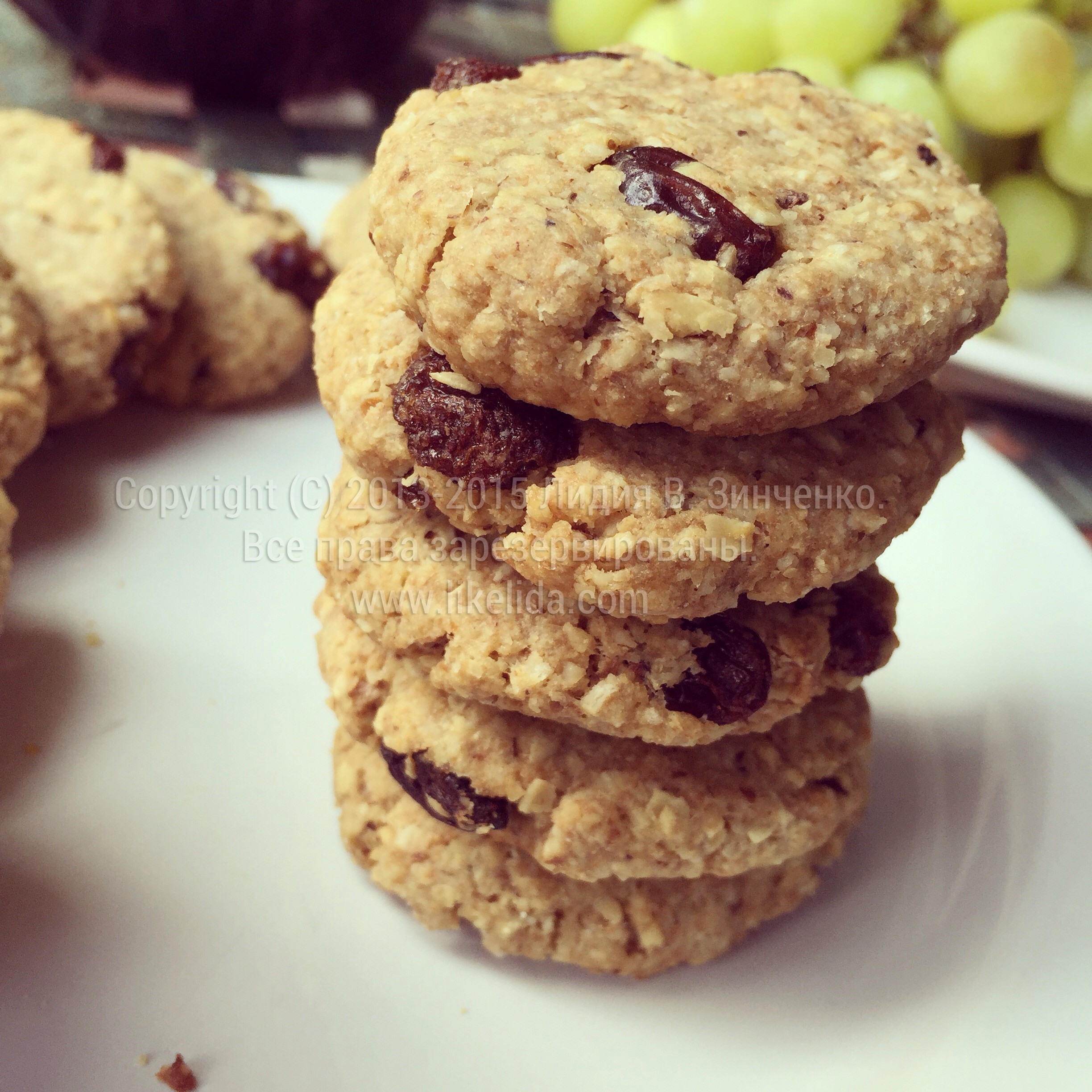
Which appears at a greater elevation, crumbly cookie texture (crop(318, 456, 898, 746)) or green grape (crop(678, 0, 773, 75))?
green grape (crop(678, 0, 773, 75))

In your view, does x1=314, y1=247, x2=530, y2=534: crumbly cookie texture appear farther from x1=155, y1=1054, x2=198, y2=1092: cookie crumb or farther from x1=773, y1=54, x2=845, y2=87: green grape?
x1=773, y1=54, x2=845, y2=87: green grape

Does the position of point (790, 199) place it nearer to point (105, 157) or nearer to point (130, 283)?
point (130, 283)

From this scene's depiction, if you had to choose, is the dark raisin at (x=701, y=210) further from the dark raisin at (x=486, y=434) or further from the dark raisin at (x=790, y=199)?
the dark raisin at (x=486, y=434)

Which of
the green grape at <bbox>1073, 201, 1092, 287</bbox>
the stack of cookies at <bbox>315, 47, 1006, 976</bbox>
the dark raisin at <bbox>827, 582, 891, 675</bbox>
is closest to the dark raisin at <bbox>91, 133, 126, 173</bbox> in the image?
the stack of cookies at <bbox>315, 47, 1006, 976</bbox>

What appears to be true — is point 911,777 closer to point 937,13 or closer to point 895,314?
point 895,314

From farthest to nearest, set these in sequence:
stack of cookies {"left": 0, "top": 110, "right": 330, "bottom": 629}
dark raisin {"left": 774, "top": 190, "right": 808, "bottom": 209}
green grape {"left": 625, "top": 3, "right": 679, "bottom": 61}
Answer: green grape {"left": 625, "top": 3, "right": 679, "bottom": 61}, stack of cookies {"left": 0, "top": 110, "right": 330, "bottom": 629}, dark raisin {"left": 774, "top": 190, "right": 808, "bottom": 209}

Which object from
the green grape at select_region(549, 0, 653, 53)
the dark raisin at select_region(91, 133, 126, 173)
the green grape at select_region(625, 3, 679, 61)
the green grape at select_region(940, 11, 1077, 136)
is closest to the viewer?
the dark raisin at select_region(91, 133, 126, 173)

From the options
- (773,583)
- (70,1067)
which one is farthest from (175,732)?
(773,583)

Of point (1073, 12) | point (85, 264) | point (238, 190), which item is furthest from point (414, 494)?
point (1073, 12)
